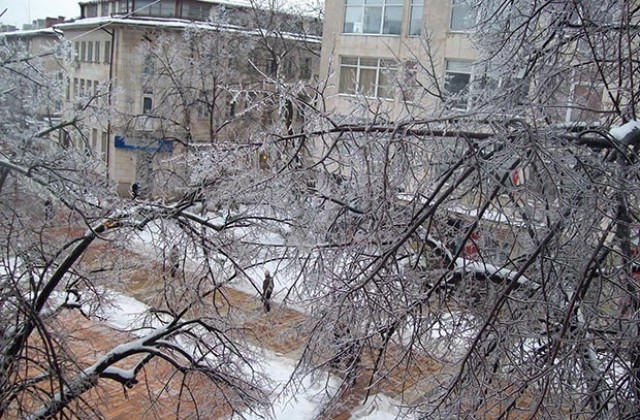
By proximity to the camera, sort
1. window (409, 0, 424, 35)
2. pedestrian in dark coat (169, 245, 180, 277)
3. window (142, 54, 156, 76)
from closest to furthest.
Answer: pedestrian in dark coat (169, 245, 180, 277)
window (409, 0, 424, 35)
window (142, 54, 156, 76)

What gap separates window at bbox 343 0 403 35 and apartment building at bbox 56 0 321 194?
6.28ft

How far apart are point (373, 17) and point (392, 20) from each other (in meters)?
0.75

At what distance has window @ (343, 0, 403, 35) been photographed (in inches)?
679

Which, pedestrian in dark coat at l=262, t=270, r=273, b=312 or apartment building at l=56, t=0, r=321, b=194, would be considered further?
apartment building at l=56, t=0, r=321, b=194

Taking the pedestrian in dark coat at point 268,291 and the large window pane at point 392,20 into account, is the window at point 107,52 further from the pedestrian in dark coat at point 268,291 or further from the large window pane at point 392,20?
the pedestrian in dark coat at point 268,291

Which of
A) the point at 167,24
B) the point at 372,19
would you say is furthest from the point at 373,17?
the point at 167,24

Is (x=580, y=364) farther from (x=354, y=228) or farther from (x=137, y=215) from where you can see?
(x=137, y=215)

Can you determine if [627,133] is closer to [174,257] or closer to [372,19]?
[174,257]

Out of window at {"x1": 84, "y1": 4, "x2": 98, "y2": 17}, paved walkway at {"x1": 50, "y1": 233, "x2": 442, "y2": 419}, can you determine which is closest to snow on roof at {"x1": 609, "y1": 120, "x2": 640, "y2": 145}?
paved walkway at {"x1": 50, "y1": 233, "x2": 442, "y2": 419}

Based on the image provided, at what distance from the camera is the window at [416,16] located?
16625 millimetres

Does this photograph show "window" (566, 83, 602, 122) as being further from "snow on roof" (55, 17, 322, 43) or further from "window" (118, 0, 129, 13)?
"window" (118, 0, 129, 13)

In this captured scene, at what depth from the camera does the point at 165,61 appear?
18578mm

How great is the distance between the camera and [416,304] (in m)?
4.26

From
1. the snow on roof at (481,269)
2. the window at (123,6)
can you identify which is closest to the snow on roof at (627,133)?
the snow on roof at (481,269)
